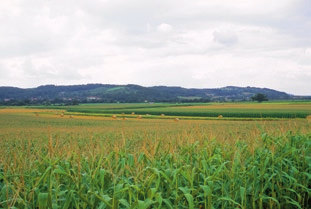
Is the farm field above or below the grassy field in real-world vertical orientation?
above

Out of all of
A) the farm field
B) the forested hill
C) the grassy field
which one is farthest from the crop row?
the forested hill

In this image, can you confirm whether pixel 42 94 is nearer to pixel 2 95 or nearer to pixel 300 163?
pixel 2 95

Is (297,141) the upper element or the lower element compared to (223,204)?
upper

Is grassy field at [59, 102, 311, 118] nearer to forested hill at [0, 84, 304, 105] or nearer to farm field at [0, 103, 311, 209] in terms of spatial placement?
farm field at [0, 103, 311, 209]

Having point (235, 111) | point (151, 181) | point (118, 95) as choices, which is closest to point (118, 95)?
point (118, 95)

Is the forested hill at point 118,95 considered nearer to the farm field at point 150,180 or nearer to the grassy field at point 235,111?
the grassy field at point 235,111

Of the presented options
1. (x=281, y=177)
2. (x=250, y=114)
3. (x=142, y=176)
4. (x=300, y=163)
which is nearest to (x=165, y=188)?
(x=142, y=176)

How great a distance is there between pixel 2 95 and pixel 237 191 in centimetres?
17865

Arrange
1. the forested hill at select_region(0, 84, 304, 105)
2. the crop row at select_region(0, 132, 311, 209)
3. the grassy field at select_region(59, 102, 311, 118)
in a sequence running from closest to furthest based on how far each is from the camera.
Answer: the crop row at select_region(0, 132, 311, 209) < the grassy field at select_region(59, 102, 311, 118) < the forested hill at select_region(0, 84, 304, 105)

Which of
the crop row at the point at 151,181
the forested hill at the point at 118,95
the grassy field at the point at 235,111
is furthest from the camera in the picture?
the forested hill at the point at 118,95

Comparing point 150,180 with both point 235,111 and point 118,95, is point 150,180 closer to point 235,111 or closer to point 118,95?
point 235,111

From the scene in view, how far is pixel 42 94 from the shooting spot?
18162 centimetres

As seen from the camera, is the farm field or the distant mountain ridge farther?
the distant mountain ridge

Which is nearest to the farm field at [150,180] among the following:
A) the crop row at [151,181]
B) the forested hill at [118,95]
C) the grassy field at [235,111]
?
the crop row at [151,181]
